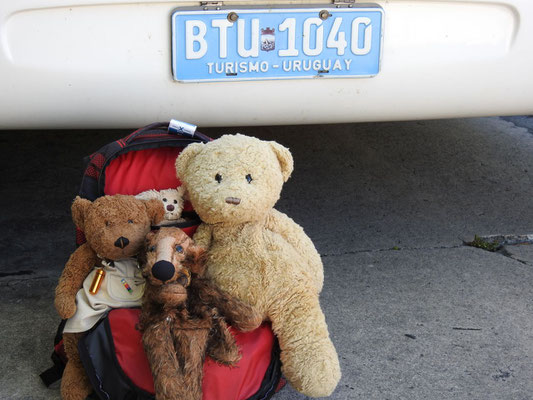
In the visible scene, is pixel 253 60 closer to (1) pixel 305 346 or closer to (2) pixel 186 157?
(2) pixel 186 157

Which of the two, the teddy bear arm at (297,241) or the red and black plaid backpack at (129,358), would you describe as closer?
the red and black plaid backpack at (129,358)

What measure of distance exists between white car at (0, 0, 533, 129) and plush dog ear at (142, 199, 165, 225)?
1.35ft

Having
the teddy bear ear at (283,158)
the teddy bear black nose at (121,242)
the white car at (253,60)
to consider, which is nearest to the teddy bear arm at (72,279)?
the teddy bear black nose at (121,242)

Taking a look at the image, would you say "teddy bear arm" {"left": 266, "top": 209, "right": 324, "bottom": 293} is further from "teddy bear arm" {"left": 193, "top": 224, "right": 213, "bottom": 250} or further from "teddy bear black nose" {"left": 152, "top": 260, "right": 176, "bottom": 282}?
"teddy bear black nose" {"left": 152, "top": 260, "right": 176, "bottom": 282}

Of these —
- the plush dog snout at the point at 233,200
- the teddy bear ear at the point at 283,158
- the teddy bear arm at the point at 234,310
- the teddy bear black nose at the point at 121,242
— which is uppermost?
the teddy bear ear at the point at 283,158

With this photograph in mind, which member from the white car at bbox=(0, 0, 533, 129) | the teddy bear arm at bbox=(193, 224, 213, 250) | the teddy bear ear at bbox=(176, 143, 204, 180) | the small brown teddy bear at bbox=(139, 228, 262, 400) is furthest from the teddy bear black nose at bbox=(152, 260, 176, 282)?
the white car at bbox=(0, 0, 533, 129)

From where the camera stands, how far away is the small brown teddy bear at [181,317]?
74.0 inches

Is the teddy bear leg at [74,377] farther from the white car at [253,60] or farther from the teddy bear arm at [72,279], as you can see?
the white car at [253,60]

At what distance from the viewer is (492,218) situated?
3441mm

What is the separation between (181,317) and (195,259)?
0.19 meters

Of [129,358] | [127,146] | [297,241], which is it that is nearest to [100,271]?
[129,358]

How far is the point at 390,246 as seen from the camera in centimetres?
315

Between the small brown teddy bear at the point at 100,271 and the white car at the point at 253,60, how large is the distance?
1.41 ft

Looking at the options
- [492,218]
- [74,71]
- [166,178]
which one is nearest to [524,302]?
[492,218]
